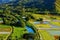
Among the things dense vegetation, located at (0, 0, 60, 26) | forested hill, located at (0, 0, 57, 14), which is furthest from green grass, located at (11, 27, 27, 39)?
forested hill, located at (0, 0, 57, 14)

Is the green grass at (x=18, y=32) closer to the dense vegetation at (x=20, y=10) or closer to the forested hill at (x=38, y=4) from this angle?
the dense vegetation at (x=20, y=10)

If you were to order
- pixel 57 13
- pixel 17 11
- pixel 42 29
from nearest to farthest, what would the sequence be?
pixel 42 29
pixel 17 11
pixel 57 13

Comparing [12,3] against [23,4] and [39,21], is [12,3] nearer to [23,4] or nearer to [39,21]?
[23,4]

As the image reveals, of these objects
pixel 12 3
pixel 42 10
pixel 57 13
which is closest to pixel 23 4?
pixel 12 3

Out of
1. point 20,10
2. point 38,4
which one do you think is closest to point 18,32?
point 20,10

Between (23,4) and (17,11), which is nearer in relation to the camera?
(17,11)

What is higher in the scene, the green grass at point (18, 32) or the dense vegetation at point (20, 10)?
the dense vegetation at point (20, 10)

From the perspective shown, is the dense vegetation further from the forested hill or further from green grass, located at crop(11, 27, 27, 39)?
green grass, located at crop(11, 27, 27, 39)

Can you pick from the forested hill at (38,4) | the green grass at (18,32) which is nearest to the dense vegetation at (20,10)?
the forested hill at (38,4)

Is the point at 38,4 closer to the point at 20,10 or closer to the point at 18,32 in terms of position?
the point at 20,10

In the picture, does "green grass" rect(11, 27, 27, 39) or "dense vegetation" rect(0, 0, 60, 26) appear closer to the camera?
"green grass" rect(11, 27, 27, 39)

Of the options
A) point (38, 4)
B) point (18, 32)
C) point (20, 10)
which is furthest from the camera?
point (38, 4)
